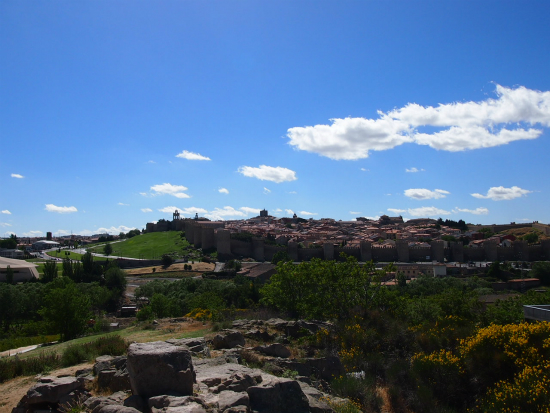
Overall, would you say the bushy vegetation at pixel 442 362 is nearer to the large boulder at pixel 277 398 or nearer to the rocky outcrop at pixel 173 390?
the large boulder at pixel 277 398

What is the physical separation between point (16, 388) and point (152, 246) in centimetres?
6551

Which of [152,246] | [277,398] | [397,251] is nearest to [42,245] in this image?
[152,246]

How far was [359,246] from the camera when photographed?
58812 mm

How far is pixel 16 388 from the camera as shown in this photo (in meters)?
6.60

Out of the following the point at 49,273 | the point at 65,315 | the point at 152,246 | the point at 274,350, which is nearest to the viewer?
the point at 274,350

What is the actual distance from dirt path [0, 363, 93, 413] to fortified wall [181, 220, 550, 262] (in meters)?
48.9

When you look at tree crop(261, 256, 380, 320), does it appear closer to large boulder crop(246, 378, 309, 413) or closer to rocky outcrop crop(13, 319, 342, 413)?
rocky outcrop crop(13, 319, 342, 413)

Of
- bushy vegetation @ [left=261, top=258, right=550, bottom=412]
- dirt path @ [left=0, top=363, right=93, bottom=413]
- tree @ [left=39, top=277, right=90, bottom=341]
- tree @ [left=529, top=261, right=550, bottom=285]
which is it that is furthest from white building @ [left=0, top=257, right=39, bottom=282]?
tree @ [left=529, top=261, right=550, bottom=285]

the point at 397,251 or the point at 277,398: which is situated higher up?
the point at 277,398

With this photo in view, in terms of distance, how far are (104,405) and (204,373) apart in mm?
1551

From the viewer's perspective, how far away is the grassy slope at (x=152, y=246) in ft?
211

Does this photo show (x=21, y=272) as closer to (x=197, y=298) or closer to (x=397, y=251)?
(x=197, y=298)

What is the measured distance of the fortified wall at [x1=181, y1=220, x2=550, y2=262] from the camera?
181ft

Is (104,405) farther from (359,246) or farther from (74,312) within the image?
(359,246)
